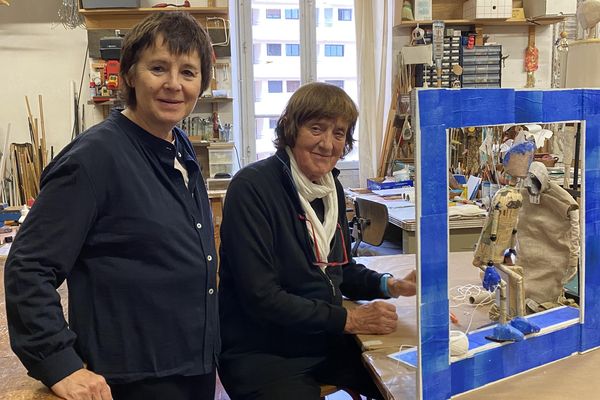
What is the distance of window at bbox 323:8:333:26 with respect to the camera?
191 inches

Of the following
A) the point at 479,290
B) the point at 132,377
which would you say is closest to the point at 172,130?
the point at 132,377

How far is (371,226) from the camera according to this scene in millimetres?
3264

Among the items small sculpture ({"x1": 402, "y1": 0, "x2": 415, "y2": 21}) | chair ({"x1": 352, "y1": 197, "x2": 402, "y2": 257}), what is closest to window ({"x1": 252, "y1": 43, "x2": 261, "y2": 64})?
small sculpture ({"x1": 402, "y1": 0, "x2": 415, "y2": 21})

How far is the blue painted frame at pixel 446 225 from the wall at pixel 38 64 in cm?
394

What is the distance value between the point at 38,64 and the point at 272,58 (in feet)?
6.08

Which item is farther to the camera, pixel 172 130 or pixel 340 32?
pixel 340 32

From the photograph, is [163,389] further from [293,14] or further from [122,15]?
[293,14]

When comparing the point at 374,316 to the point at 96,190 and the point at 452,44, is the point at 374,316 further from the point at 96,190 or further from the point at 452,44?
the point at 452,44

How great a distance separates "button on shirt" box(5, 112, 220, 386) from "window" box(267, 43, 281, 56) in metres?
3.68

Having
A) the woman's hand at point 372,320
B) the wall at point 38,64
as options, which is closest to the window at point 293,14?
the wall at point 38,64

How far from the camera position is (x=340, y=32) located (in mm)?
4906

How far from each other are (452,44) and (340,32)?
3.32 feet

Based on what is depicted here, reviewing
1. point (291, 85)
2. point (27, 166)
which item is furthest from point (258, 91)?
point (27, 166)

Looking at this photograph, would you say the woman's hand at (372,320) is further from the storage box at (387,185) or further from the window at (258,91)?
the window at (258,91)
